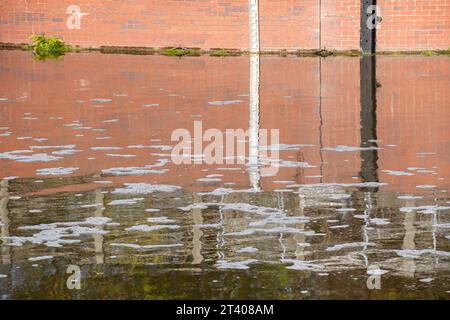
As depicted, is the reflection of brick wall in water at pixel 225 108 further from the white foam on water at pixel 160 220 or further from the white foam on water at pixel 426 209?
the white foam on water at pixel 160 220

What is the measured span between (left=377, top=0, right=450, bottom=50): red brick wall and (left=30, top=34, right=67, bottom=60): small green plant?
9.20 metres

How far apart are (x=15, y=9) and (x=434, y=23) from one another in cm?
1248

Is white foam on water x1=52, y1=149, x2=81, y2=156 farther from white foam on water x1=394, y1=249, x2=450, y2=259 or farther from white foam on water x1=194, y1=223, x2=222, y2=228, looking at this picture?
white foam on water x1=394, y1=249, x2=450, y2=259

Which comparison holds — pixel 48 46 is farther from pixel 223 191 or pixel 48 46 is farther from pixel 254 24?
pixel 223 191

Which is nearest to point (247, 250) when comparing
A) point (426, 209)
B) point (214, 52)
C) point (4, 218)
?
point (426, 209)

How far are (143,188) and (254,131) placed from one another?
4968 mm

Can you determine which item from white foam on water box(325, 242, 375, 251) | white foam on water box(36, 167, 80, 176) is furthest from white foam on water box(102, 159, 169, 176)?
white foam on water box(325, 242, 375, 251)

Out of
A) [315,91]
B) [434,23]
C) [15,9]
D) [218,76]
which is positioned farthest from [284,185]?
[15,9]

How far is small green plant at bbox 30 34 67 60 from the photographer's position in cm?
3528

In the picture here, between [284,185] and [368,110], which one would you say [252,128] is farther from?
[284,185]

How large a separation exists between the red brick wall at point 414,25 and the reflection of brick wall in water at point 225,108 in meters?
1.26

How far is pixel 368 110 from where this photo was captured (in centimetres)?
2094

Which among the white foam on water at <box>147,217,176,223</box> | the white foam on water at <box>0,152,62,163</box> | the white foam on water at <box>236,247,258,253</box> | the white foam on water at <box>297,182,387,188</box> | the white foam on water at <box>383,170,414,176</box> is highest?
the white foam on water at <box>0,152,62,163</box>

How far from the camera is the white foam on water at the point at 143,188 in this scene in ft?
44.1
